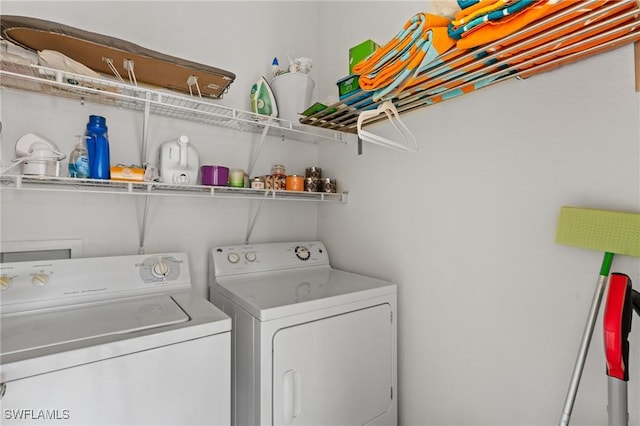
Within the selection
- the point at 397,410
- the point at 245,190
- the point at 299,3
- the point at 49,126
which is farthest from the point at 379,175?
the point at 49,126

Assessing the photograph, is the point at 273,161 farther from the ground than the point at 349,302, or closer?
farther from the ground

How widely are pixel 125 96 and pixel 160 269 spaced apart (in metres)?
0.82

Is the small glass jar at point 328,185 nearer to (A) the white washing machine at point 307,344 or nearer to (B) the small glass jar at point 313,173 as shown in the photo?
(B) the small glass jar at point 313,173

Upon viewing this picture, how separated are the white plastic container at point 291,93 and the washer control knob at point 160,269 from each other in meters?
1.07

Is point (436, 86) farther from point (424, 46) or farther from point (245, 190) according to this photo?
point (245, 190)

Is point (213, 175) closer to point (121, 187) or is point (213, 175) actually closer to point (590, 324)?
point (121, 187)

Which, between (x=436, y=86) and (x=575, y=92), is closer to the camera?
(x=575, y=92)

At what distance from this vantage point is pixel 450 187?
59.6 inches

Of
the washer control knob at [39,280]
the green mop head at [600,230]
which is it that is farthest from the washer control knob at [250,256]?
the green mop head at [600,230]

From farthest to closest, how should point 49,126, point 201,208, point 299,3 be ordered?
point 299,3, point 201,208, point 49,126

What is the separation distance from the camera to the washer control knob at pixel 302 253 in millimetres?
2080

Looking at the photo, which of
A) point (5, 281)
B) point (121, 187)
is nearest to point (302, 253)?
point (121, 187)

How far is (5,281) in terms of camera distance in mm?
1194

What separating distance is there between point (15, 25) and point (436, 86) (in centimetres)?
169
